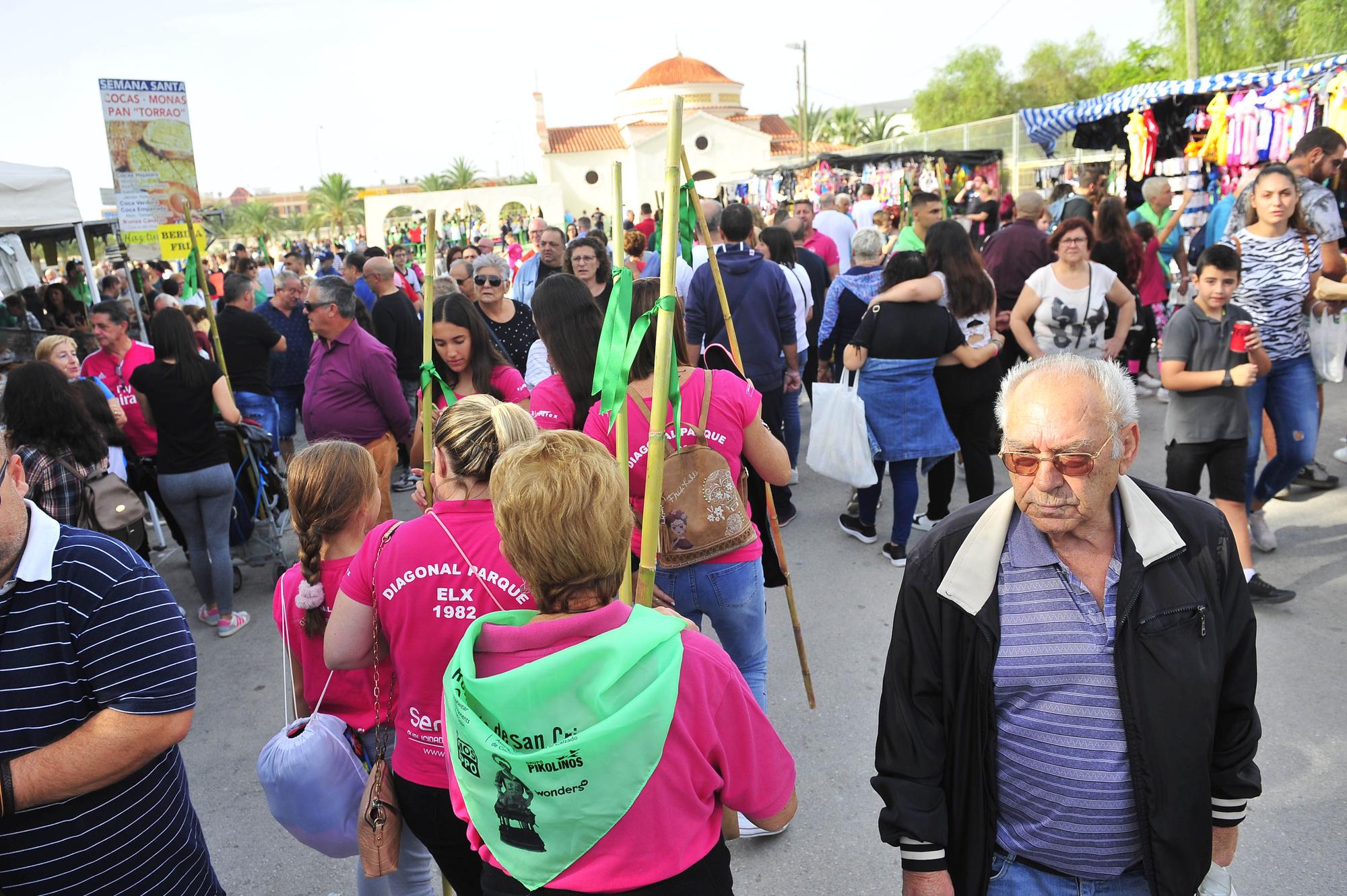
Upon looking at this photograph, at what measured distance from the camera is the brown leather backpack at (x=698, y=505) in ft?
9.31

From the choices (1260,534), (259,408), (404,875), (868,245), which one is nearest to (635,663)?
(404,875)

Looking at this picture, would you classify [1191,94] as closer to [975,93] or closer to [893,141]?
[893,141]

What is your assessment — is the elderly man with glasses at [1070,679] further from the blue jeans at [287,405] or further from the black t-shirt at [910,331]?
the blue jeans at [287,405]

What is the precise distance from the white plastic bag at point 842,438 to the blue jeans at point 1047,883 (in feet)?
12.0

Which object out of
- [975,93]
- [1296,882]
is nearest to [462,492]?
[1296,882]

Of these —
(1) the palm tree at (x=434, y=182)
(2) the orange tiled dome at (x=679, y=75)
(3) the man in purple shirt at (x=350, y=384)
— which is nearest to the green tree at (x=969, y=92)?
(2) the orange tiled dome at (x=679, y=75)

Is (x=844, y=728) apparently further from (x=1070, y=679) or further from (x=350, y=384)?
(x=350, y=384)

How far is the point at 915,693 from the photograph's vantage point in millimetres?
1891

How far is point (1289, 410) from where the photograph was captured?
194 inches

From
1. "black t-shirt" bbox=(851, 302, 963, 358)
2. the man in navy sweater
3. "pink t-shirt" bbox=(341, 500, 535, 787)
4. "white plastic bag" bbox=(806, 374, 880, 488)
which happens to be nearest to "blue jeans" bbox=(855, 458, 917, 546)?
"white plastic bag" bbox=(806, 374, 880, 488)

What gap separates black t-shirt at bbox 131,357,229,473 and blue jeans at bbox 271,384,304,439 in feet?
11.1

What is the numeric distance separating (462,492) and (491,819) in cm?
85

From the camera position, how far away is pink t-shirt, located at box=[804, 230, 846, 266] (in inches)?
367

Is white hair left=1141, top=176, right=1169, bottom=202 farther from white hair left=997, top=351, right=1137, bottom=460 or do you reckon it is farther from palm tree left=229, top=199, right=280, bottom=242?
palm tree left=229, top=199, right=280, bottom=242
